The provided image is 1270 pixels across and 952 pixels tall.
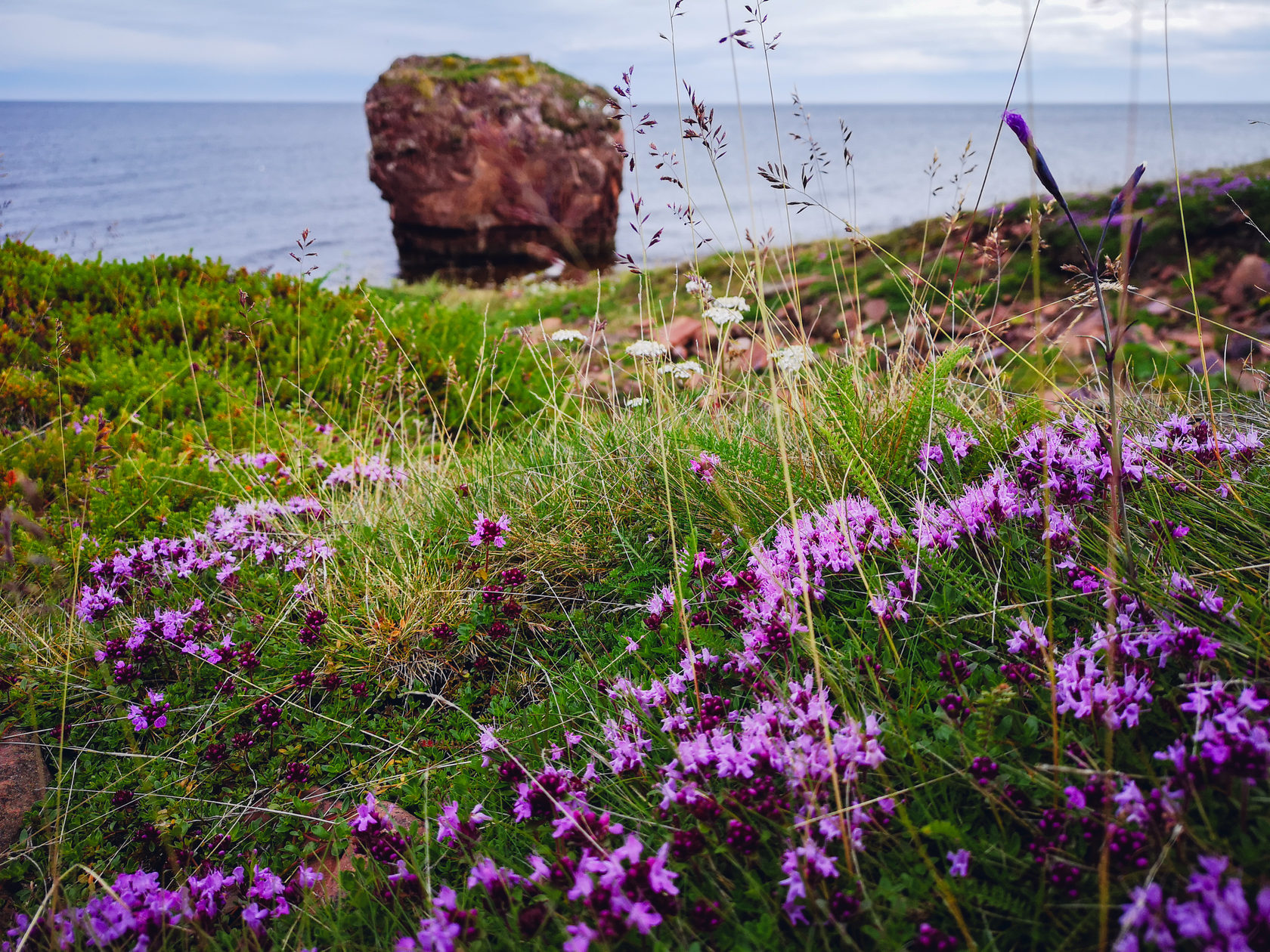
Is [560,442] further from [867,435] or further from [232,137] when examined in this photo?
[232,137]

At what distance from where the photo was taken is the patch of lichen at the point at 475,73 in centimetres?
1808

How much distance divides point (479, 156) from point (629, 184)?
13.9m

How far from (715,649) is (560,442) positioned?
6.48 feet

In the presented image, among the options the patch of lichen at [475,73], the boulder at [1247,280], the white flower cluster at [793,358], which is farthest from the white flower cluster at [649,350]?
the patch of lichen at [475,73]

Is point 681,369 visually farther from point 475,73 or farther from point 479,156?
point 475,73

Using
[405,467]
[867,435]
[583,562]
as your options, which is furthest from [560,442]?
[867,435]

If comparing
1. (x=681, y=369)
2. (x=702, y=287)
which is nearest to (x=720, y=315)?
(x=702, y=287)

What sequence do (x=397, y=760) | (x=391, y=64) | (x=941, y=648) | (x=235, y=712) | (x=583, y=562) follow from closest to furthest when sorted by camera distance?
1. (x=941, y=648)
2. (x=397, y=760)
3. (x=235, y=712)
4. (x=583, y=562)
5. (x=391, y=64)

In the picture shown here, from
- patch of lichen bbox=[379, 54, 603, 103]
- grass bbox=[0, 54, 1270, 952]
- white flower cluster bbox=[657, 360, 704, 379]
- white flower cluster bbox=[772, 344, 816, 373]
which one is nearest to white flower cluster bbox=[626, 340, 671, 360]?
white flower cluster bbox=[657, 360, 704, 379]

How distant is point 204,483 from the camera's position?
13.2ft

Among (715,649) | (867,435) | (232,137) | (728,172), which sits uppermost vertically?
(232,137)

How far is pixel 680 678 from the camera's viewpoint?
6.01 feet

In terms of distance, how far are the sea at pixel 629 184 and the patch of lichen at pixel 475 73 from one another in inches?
117

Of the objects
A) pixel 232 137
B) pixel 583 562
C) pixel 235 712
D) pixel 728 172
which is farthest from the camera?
pixel 232 137
